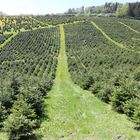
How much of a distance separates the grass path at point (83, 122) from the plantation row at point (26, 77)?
132 cm

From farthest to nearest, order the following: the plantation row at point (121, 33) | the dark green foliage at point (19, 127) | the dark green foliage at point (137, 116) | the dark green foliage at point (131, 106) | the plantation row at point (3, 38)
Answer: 1. the plantation row at point (3, 38)
2. the plantation row at point (121, 33)
3. the dark green foliage at point (131, 106)
4. the dark green foliage at point (137, 116)
5. the dark green foliage at point (19, 127)

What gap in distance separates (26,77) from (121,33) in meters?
90.5

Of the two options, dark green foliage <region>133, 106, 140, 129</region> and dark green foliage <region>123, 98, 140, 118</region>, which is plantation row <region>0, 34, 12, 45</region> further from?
dark green foliage <region>133, 106, 140, 129</region>

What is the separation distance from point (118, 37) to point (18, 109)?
100802 millimetres

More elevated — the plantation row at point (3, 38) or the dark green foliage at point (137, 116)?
the dark green foliage at point (137, 116)

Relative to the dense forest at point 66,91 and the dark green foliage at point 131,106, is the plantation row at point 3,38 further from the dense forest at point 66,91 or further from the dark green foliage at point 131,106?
the dark green foliage at point 131,106

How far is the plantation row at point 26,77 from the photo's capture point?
73.2 ft

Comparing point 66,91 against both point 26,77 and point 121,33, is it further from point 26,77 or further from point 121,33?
point 121,33

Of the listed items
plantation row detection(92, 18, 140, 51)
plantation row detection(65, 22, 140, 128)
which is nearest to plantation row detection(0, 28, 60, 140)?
plantation row detection(65, 22, 140, 128)

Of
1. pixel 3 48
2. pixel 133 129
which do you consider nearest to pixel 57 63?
pixel 3 48

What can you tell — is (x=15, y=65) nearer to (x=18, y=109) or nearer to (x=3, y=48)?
(x=3, y=48)

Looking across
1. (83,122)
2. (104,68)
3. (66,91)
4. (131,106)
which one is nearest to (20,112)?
(83,122)

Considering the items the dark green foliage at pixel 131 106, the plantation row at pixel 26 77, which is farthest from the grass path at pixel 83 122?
the plantation row at pixel 26 77

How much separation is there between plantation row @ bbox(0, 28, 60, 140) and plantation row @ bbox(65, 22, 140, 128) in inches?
211
